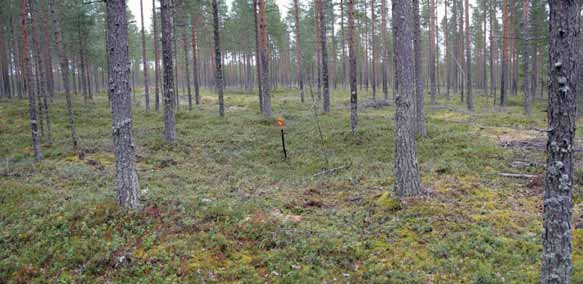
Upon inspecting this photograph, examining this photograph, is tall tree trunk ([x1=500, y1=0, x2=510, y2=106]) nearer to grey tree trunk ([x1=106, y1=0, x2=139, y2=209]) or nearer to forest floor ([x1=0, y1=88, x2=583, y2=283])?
forest floor ([x1=0, y1=88, x2=583, y2=283])

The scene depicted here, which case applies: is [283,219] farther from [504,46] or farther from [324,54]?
[504,46]

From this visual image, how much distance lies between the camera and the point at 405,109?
8.27 metres

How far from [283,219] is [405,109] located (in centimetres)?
345

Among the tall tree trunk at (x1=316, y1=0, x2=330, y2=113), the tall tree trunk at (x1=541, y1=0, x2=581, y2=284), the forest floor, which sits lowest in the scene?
the forest floor

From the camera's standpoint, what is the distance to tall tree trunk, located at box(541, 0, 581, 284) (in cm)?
418

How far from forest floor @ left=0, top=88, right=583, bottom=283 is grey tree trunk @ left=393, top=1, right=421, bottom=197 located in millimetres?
442

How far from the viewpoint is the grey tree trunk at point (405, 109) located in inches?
320

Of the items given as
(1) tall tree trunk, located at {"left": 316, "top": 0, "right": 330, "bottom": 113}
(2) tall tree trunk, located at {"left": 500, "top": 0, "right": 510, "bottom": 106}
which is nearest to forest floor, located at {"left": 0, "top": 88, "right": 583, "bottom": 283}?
(1) tall tree trunk, located at {"left": 316, "top": 0, "right": 330, "bottom": 113}

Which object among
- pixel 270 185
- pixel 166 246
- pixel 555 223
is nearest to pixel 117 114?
pixel 166 246

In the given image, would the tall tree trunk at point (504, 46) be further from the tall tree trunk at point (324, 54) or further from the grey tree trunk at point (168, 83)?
the grey tree trunk at point (168, 83)

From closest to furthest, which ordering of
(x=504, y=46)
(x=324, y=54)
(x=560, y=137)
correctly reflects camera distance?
(x=560, y=137) < (x=324, y=54) < (x=504, y=46)

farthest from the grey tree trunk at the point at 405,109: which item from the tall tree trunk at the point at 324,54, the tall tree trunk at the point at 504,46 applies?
the tall tree trunk at the point at 504,46

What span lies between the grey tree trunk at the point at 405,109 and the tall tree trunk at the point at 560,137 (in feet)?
12.6


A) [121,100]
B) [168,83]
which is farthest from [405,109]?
[168,83]
